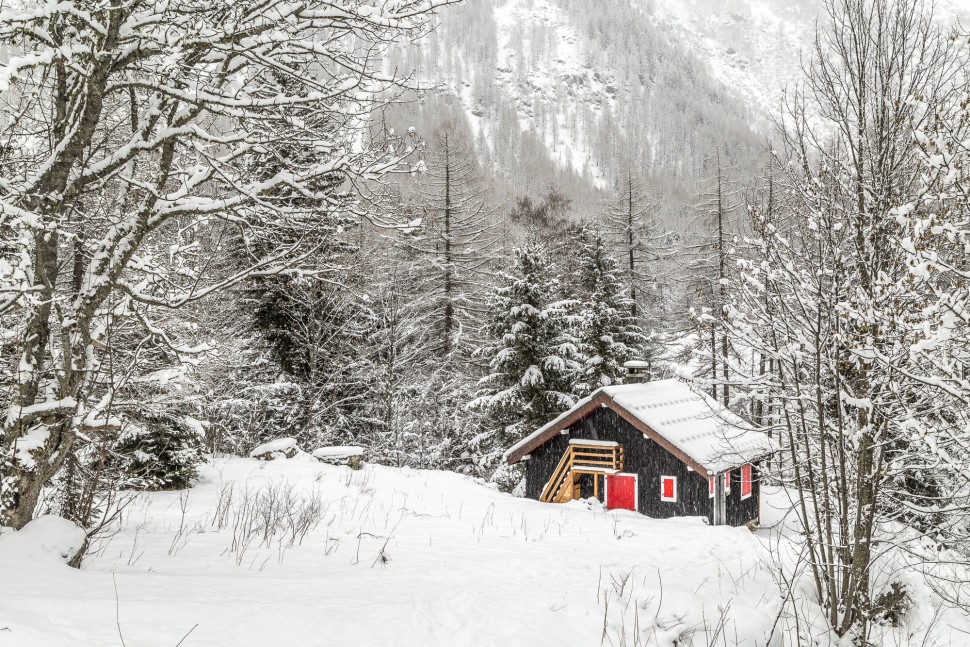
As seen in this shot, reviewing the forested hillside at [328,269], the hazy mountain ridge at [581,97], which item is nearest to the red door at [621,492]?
the forested hillside at [328,269]

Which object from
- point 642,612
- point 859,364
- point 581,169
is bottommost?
point 642,612

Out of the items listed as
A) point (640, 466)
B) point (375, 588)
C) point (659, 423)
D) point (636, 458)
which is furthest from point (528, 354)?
point (375, 588)

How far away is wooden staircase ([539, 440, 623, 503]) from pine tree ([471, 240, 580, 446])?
4.52 meters

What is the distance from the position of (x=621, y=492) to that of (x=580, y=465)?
142 centimetres

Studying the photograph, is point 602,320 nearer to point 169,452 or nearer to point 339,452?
point 339,452

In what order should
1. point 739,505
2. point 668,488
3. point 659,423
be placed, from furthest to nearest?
point 739,505, point 668,488, point 659,423

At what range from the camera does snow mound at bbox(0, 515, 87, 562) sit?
3559 mm

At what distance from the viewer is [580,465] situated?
17.9m

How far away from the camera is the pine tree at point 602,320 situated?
81.4ft

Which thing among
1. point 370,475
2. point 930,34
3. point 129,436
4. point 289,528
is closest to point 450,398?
point 370,475

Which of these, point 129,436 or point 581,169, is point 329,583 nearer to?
point 129,436

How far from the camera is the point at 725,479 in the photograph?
17188mm

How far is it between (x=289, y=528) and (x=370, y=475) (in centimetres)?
792

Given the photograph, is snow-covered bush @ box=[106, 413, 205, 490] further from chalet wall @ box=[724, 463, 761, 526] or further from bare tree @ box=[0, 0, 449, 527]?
chalet wall @ box=[724, 463, 761, 526]
